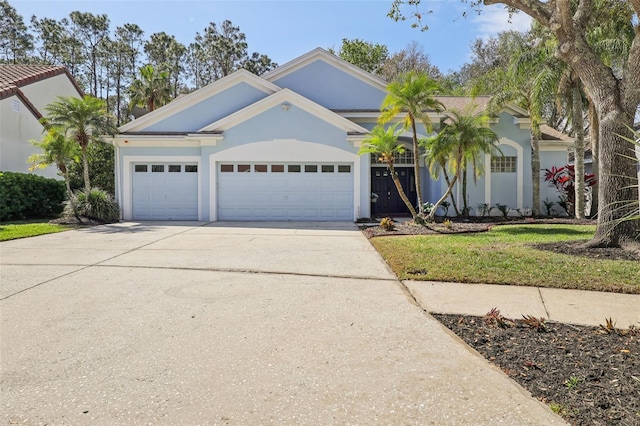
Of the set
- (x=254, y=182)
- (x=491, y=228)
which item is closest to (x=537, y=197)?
(x=491, y=228)

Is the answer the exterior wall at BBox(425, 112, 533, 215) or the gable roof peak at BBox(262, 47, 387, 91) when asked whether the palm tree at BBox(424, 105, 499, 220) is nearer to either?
the exterior wall at BBox(425, 112, 533, 215)

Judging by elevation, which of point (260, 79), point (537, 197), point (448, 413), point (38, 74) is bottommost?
point (448, 413)

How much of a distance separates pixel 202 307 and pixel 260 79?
1355 centimetres

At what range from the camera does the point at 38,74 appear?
21266 mm

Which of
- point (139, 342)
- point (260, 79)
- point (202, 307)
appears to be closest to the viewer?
point (139, 342)

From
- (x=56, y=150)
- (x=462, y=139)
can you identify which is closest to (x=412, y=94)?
(x=462, y=139)

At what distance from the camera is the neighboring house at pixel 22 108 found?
1769 centimetres

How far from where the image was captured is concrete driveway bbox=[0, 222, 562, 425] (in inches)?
92.9

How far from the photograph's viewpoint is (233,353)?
3.19m

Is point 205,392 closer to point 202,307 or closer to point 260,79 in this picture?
point 202,307

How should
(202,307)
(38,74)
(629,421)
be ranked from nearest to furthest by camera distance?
(629,421) → (202,307) → (38,74)

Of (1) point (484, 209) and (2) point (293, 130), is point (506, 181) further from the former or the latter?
(2) point (293, 130)

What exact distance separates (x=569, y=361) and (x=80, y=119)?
15.8 metres

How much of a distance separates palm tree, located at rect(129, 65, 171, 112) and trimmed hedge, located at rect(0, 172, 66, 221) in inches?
499
